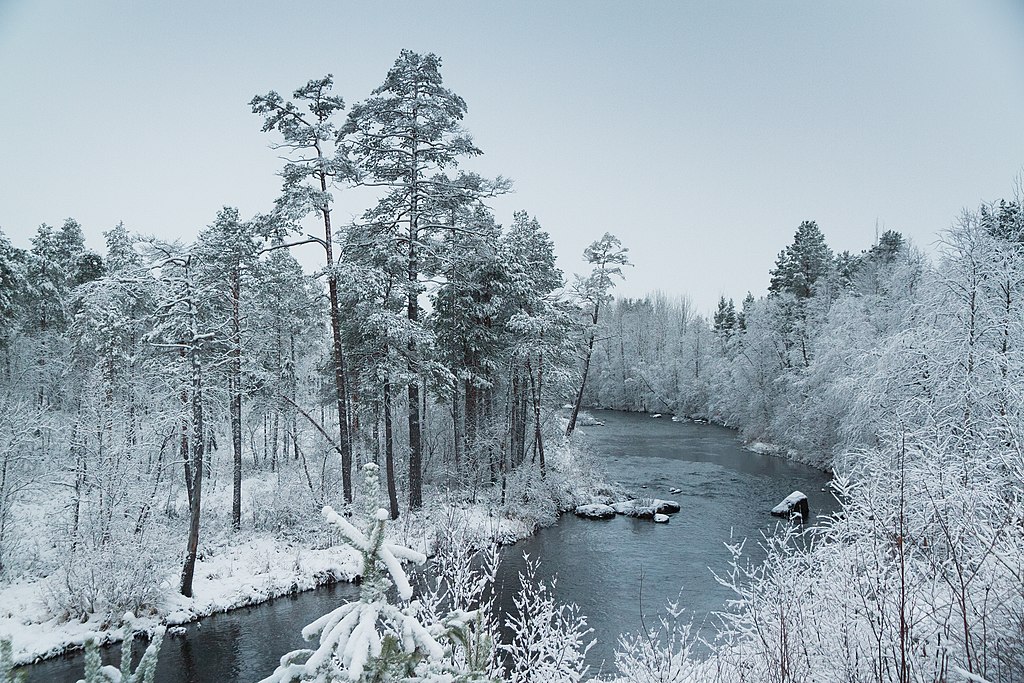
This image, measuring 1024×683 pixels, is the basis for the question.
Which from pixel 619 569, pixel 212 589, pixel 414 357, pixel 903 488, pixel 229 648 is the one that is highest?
pixel 414 357

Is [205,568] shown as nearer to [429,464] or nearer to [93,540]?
[93,540]

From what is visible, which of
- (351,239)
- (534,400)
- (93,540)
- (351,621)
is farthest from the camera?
(534,400)

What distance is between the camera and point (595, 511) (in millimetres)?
24016

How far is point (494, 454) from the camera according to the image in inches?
1038

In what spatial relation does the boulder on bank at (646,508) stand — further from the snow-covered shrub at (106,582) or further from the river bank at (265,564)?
the snow-covered shrub at (106,582)

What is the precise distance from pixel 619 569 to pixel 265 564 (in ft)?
35.1

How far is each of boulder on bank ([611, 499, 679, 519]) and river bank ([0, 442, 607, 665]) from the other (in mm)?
1831

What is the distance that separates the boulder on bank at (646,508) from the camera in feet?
77.5

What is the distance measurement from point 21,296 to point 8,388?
5.06 meters

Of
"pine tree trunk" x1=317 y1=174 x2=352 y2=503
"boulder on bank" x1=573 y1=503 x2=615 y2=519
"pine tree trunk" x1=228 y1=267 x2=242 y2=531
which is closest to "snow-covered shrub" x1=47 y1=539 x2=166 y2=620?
"pine tree trunk" x1=228 y1=267 x2=242 y2=531

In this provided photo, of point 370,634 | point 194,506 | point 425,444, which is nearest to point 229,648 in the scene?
point 194,506

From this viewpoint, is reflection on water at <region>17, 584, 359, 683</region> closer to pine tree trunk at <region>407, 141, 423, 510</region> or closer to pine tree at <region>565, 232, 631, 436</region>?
pine tree trunk at <region>407, 141, 423, 510</region>

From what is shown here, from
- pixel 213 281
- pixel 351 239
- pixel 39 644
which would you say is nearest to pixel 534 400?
pixel 351 239

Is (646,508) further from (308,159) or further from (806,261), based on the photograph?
(806,261)
